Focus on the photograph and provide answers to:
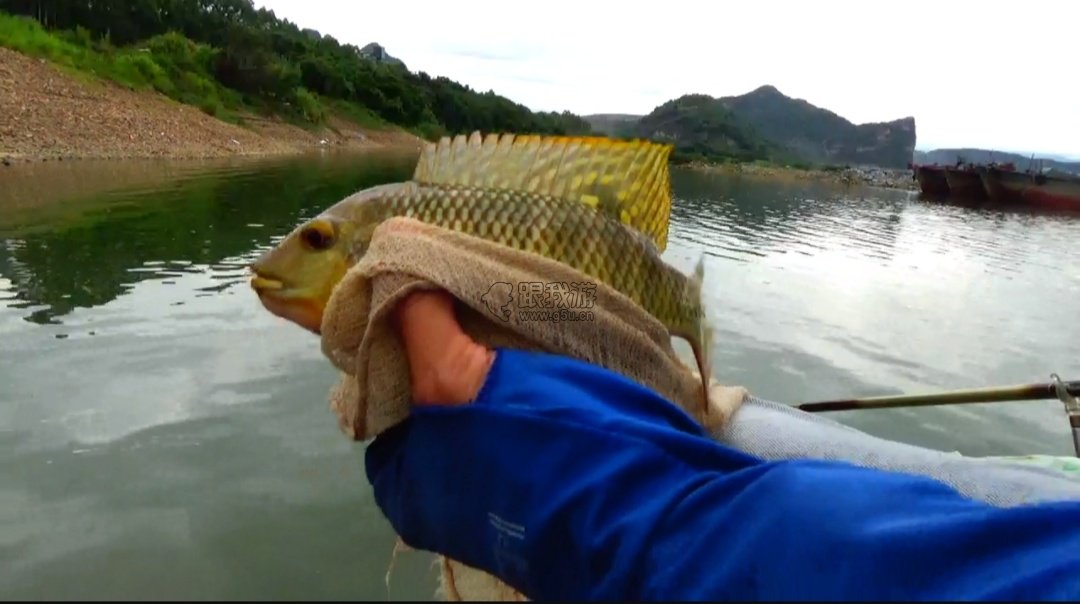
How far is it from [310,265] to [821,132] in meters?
131

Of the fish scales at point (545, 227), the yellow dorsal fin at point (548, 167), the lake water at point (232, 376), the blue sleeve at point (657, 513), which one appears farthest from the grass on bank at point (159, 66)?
the blue sleeve at point (657, 513)

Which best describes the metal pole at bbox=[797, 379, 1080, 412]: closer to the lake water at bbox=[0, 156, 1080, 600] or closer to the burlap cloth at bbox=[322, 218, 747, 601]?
the lake water at bbox=[0, 156, 1080, 600]

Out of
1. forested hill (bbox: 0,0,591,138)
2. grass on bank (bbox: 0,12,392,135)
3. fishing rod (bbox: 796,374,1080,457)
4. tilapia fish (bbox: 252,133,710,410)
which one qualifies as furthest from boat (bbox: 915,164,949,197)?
tilapia fish (bbox: 252,133,710,410)

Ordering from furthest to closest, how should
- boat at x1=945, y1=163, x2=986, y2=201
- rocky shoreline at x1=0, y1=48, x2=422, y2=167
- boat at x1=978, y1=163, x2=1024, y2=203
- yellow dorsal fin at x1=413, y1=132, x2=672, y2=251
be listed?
boat at x1=945, y1=163, x2=986, y2=201 → boat at x1=978, y1=163, x2=1024, y2=203 → rocky shoreline at x1=0, y1=48, x2=422, y2=167 → yellow dorsal fin at x1=413, y1=132, x2=672, y2=251

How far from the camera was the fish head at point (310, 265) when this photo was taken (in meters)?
1.88

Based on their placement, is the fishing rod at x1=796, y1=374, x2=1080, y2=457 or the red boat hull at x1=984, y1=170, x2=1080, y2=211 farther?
the red boat hull at x1=984, y1=170, x2=1080, y2=211

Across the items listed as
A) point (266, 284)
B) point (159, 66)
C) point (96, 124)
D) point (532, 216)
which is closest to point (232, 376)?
point (266, 284)

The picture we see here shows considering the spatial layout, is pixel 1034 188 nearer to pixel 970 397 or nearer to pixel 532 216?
pixel 970 397

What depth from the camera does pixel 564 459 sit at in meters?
1.37

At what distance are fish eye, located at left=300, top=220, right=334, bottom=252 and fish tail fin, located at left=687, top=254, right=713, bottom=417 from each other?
106 cm

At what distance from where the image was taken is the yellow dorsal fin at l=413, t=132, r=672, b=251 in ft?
6.83

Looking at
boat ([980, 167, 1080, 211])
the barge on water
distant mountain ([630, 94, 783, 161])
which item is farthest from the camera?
distant mountain ([630, 94, 783, 161])

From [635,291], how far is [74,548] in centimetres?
374

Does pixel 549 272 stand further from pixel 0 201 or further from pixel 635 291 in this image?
pixel 0 201
